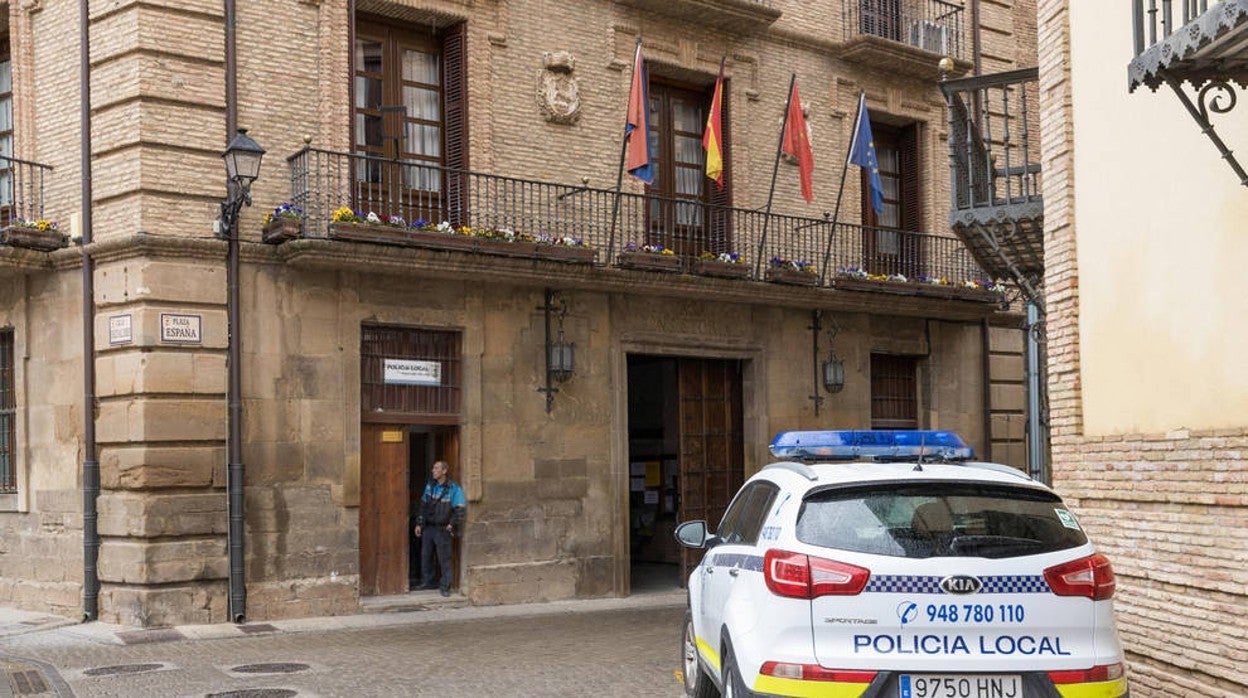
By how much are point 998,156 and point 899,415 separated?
4935 mm

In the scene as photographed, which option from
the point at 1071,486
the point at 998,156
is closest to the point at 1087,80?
the point at 1071,486

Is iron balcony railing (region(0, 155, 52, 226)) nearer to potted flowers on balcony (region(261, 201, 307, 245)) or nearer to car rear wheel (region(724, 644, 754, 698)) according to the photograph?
potted flowers on balcony (region(261, 201, 307, 245))

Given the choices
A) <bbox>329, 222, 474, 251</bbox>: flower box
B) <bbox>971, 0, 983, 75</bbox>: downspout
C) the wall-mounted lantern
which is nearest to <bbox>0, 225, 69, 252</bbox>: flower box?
<bbox>329, 222, 474, 251</bbox>: flower box

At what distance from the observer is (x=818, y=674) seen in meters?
6.43

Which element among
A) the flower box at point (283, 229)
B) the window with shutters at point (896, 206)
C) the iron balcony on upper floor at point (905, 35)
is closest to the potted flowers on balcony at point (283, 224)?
the flower box at point (283, 229)

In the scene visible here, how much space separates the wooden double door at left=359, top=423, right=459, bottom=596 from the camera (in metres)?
16.1

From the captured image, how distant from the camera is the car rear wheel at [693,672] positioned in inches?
346

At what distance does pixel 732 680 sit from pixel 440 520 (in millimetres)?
9578

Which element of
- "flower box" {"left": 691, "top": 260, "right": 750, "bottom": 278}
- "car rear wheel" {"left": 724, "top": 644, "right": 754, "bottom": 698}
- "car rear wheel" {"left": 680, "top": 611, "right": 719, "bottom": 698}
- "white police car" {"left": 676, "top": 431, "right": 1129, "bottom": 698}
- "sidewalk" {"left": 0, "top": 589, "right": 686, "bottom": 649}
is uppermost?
"flower box" {"left": 691, "top": 260, "right": 750, "bottom": 278}

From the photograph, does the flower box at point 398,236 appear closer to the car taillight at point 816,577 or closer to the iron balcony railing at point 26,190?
the iron balcony railing at point 26,190

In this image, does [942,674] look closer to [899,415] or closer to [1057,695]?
[1057,695]

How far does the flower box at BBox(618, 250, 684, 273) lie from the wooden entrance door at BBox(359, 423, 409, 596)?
345 centimetres

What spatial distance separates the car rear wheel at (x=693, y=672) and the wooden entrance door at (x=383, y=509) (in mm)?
7236

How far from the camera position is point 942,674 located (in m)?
6.41
